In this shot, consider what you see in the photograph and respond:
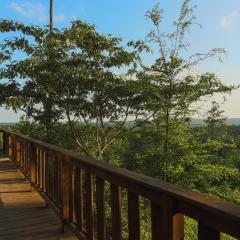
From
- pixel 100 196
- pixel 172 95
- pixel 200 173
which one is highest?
pixel 172 95

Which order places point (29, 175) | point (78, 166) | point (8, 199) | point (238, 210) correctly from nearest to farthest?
point (238, 210) < point (78, 166) < point (8, 199) < point (29, 175)

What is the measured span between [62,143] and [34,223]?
6.80 m

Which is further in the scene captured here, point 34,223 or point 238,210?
point 34,223

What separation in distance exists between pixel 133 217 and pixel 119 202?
0.28 meters

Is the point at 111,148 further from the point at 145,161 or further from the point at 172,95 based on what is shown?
the point at 172,95

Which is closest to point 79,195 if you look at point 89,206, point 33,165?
point 89,206

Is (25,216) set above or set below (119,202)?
below

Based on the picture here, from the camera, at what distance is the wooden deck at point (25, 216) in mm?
4938

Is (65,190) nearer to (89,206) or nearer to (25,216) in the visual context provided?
(89,206)

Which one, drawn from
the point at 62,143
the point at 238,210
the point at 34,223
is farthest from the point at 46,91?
the point at 238,210

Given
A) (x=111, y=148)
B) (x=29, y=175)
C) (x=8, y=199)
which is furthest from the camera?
(x=111, y=148)

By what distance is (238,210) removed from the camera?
6.67ft

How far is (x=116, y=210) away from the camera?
11.0 ft

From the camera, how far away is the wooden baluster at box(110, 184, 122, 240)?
3.32 metres
